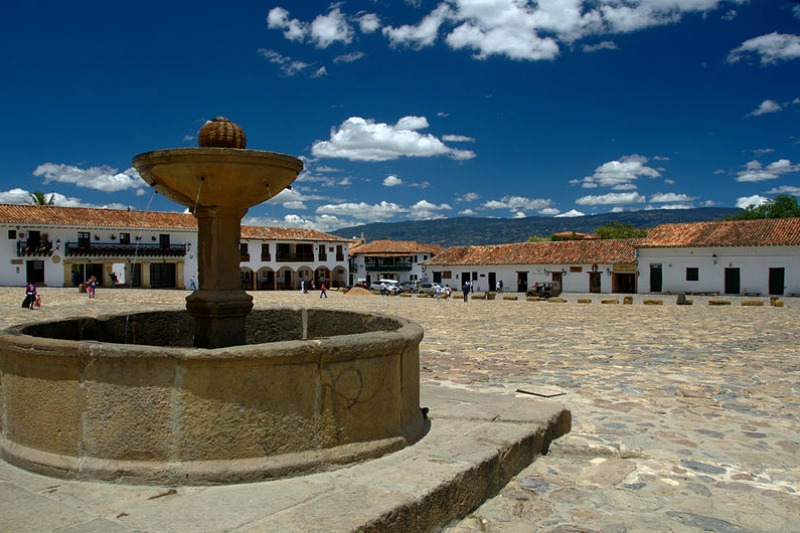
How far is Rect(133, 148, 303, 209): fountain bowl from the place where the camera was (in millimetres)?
4656

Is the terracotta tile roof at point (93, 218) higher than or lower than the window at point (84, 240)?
higher

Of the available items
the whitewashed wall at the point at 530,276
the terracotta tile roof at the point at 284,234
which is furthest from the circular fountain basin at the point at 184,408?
the terracotta tile roof at the point at 284,234

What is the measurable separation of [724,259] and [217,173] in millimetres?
Answer: 42531

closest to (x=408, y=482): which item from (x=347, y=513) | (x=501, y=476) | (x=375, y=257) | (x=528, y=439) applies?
(x=347, y=513)

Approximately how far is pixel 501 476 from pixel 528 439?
554mm

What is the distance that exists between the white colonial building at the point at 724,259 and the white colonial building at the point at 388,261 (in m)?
26.3

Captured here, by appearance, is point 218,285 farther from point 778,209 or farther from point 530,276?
point 778,209

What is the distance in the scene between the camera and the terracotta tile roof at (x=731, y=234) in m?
38.8

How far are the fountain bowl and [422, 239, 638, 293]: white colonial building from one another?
1665 inches

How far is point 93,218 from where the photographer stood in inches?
1779

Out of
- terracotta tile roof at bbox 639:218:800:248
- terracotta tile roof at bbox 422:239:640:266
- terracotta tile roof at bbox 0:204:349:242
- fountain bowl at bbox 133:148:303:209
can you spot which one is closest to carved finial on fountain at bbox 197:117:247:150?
fountain bowl at bbox 133:148:303:209

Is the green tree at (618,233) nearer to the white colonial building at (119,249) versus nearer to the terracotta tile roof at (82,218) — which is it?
the white colonial building at (119,249)

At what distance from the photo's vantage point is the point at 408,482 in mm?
3451

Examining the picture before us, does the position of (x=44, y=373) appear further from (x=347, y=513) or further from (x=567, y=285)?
(x=567, y=285)
